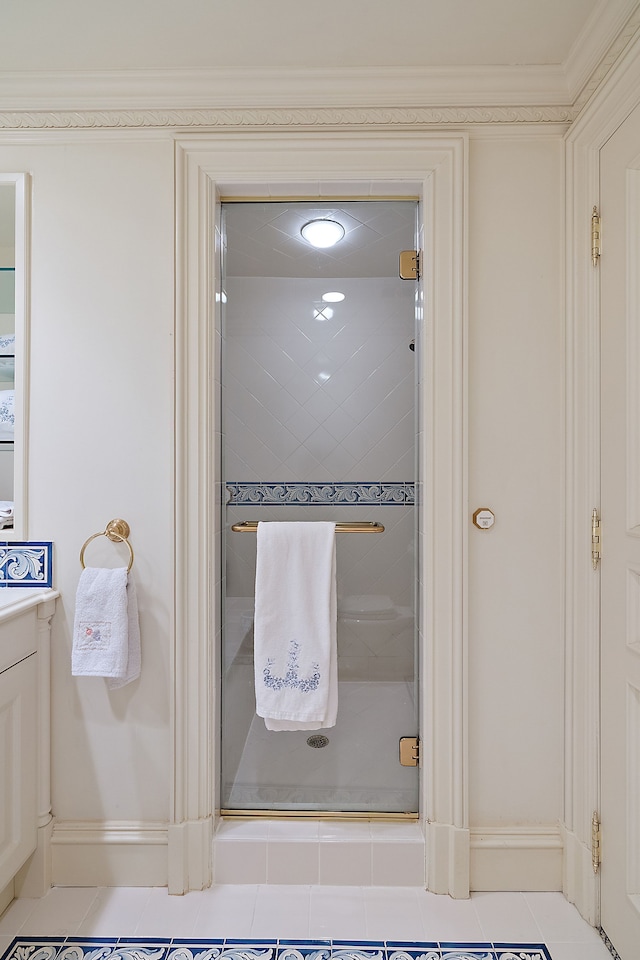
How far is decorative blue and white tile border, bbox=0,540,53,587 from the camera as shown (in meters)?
1.69

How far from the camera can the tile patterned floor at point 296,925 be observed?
142 cm

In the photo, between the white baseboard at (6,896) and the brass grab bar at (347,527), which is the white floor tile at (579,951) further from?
the white baseboard at (6,896)

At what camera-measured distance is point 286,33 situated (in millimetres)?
1467

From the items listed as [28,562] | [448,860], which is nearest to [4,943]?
[28,562]

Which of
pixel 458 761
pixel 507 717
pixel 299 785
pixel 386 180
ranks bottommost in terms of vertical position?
pixel 299 785

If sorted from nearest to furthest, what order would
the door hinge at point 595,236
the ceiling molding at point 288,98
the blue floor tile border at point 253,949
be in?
the blue floor tile border at point 253,949, the door hinge at point 595,236, the ceiling molding at point 288,98

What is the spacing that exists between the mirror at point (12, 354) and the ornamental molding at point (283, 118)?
0.20 m

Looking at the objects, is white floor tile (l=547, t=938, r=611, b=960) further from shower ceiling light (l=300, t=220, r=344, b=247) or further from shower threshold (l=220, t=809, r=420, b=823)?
shower ceiling light (l=300, t=220, r=344, b=247)

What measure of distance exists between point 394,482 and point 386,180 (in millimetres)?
877

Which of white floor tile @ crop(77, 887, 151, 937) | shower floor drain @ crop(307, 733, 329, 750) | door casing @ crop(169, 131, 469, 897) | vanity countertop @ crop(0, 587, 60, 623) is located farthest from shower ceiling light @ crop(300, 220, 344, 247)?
white floor tile @ crop(77, 887, 151, 937)

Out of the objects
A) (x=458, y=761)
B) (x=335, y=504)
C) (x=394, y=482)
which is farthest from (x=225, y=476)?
(x=458, y=761)

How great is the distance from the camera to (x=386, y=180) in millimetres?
1662

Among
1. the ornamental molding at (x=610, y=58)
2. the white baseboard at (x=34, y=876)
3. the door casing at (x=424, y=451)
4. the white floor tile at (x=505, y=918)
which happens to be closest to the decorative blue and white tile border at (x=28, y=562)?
the door casing at (x=424, y=451)

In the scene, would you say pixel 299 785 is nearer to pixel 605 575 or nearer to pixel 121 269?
pixel 605 575
